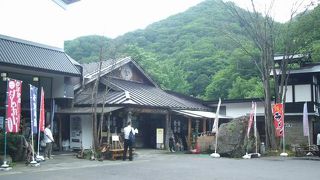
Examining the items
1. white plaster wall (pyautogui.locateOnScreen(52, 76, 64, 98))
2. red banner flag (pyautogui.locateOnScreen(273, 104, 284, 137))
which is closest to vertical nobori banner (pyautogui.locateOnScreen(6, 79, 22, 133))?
white plaster wall (pyautogui.locateOnScreen(52, 76, 64, 98))

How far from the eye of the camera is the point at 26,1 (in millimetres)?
18531

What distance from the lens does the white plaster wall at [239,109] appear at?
28358 millimetres

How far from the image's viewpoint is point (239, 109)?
28797mm

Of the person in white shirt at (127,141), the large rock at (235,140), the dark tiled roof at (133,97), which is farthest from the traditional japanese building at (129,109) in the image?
the large rock at (235,140)

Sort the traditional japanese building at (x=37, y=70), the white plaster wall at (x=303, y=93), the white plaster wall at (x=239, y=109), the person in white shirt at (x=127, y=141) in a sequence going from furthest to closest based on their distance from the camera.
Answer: the white plaster wall at (x=239, y=109) < the white plaster wall at (x=303, y=93) < the traditional japanese building at (x=37, y=70) < the person in white shirt at (x=127, y=141)

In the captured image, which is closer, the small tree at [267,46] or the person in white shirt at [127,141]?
the person in white shirt at [127,141]

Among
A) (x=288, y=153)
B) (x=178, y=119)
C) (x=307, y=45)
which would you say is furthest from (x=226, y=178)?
(x=307, y=45)

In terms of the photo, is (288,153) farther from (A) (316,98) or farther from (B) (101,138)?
(B) (101,138)

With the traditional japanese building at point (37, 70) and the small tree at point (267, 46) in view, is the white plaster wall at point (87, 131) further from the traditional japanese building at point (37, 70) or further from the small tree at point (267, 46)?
the small tree at point (267, 46)

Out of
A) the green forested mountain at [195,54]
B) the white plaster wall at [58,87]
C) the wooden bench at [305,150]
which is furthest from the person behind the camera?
the green forested mountain at [195,54]

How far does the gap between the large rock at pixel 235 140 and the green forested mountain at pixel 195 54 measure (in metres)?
15.7

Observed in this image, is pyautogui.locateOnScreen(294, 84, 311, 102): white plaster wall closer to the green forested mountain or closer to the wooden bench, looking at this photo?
the wooden bench

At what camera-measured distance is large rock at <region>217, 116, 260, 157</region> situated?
18.3 m

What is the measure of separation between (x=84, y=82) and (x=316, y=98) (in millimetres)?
16211
